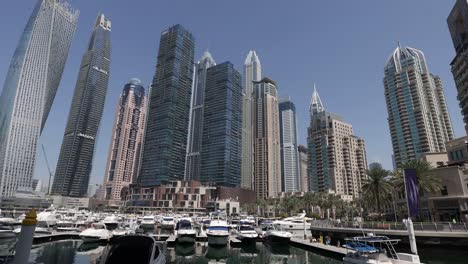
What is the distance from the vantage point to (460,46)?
88.8 metres

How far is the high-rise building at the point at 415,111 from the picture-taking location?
162 metres

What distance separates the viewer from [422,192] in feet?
201

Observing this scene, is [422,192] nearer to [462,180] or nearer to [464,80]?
[462,180]

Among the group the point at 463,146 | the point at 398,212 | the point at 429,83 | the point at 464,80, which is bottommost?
the point at 398,212

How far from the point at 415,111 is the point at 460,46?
86.7m

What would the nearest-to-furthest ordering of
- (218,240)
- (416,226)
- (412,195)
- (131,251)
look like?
(131,251), (412,195), (416,226), (218,240)

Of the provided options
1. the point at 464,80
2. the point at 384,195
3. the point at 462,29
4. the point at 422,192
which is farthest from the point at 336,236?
the point at 462,29

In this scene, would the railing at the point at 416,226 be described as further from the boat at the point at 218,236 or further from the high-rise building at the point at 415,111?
the high-rise building at the point at 415,111

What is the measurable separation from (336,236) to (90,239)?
Answer: 4491 cm

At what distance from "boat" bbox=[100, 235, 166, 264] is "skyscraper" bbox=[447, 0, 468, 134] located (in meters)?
100

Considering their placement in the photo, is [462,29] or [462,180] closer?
[462,180]

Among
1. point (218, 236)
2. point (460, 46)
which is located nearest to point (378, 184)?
point (218, 236)

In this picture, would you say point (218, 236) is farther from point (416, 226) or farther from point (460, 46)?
point (460, 46)

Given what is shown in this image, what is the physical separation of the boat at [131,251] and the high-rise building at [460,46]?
100218 mm
